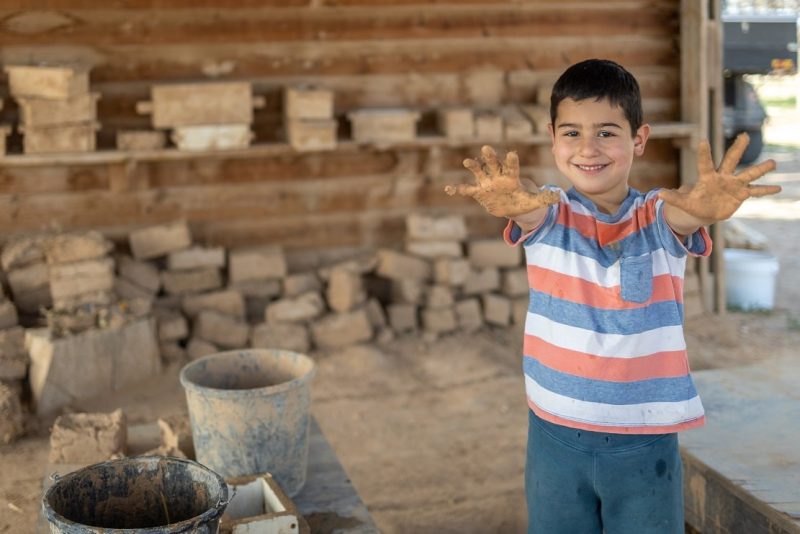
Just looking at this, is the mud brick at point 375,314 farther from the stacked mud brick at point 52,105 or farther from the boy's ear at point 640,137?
the boy's ear at point 640,137

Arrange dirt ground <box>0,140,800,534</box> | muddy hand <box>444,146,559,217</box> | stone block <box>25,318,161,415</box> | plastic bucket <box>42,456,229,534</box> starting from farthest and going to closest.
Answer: stone block <box>25,318,161,415</box> < dirt ground <box>0,140,800,534</box> < plastic bucket <box>42,456,229,534</box> < muddy hand <box>444,146,559,217</box>

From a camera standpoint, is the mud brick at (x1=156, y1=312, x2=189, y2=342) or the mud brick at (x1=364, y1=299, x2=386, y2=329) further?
the mud brick at (x1=364, y1=299, x2=386, y2=329)

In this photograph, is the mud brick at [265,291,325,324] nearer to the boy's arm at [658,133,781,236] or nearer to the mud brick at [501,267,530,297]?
the mud brick at [501,267,530,297]

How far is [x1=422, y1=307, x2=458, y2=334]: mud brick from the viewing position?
22.6 feet

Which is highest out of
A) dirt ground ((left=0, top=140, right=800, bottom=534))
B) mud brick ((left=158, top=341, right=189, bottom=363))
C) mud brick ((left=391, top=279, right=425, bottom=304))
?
mud brick ((left=391, top=279, right=425, bottom=304))

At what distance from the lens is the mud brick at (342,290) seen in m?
6.62

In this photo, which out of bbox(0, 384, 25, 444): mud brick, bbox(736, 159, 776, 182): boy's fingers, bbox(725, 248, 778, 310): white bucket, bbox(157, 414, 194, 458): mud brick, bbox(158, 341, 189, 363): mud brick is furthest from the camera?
bbox(725, 248, 778, 310): white bucket

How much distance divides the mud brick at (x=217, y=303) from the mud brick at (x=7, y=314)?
3.60ft

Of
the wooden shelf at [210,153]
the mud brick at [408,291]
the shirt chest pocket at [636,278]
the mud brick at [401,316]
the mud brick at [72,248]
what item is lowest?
the mud brick at [401,316]

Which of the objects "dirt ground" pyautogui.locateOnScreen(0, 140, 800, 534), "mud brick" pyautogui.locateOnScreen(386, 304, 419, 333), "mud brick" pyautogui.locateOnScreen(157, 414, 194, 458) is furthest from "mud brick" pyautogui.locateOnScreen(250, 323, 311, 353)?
"mud brick" pyautogui.locateOnScreen(157, 414, 194, 458)

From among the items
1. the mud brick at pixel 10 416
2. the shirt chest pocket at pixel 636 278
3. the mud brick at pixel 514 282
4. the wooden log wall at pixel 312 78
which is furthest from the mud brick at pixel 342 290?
the shirt chest pocket at pixel 636 278

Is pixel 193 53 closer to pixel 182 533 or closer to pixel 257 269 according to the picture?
pixel 257 269

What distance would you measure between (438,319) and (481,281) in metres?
0.45

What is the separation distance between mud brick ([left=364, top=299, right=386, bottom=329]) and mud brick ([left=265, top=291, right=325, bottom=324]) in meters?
0.36
